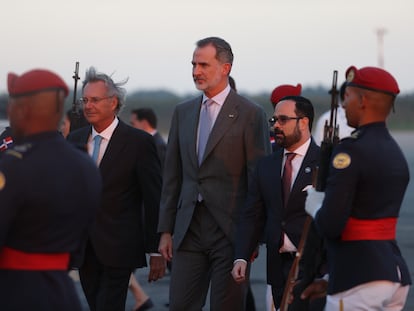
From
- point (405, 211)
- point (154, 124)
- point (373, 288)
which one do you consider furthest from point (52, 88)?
point (405, 211)

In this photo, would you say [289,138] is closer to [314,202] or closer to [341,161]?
[314,202]

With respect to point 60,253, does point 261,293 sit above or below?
below

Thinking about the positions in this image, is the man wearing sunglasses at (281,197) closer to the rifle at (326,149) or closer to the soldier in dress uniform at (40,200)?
the rifle at (326,149)

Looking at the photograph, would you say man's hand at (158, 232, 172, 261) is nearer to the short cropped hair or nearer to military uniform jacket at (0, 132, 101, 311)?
the short cropped hair

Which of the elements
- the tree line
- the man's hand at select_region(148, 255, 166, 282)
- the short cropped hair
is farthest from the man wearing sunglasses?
the tree line

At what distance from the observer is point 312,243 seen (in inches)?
243

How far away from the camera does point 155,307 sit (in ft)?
34.8

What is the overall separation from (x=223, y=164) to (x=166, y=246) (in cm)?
66

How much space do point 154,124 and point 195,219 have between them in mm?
6877

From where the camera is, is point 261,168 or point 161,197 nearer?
point 261,168

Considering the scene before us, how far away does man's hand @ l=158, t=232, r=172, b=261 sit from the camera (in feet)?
25.1

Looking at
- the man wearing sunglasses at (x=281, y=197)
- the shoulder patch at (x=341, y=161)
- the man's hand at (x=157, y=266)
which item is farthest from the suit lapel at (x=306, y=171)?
the shoulder patch at (x=341, y=161)

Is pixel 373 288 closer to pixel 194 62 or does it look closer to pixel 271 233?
pixel 271 233

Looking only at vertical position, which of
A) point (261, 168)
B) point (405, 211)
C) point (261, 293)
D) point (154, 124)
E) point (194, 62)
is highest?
point (194, 62)
